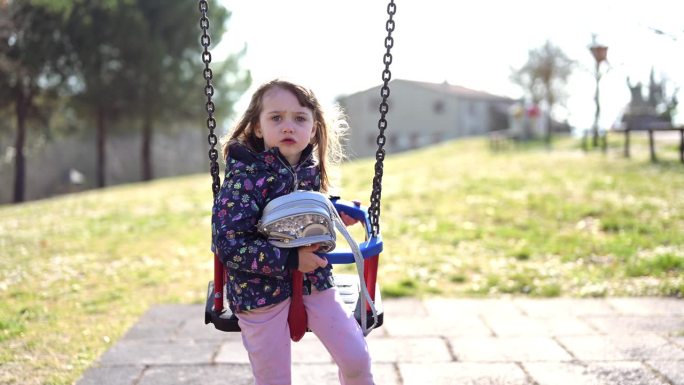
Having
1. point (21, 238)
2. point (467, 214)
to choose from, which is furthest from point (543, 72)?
point (21, 238)

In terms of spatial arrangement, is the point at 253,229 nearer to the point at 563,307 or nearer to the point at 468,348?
the point at 468,348

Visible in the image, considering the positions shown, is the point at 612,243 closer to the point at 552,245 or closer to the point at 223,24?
the point at 552,245

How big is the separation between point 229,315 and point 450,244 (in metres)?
5.22

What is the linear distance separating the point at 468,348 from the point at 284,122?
2164 millimetres

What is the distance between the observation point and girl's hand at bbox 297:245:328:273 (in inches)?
89.4

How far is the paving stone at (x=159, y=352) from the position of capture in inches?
148

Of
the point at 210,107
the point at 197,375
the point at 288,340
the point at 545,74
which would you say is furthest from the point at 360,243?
the point at 545,74

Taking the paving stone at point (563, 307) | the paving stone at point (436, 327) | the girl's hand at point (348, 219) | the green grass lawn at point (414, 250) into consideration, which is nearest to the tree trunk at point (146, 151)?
the green grass lawn at point (414, 250)

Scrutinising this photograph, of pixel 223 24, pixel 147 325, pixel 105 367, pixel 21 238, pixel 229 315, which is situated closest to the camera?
pixel 229 315

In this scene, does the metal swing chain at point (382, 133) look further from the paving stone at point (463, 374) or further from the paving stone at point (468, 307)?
the paving stone at point (468, 307)

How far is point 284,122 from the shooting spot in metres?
2.42

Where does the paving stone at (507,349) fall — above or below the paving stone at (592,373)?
below

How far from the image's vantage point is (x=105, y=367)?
3660mm

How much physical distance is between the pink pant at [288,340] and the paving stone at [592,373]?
1.41 m
